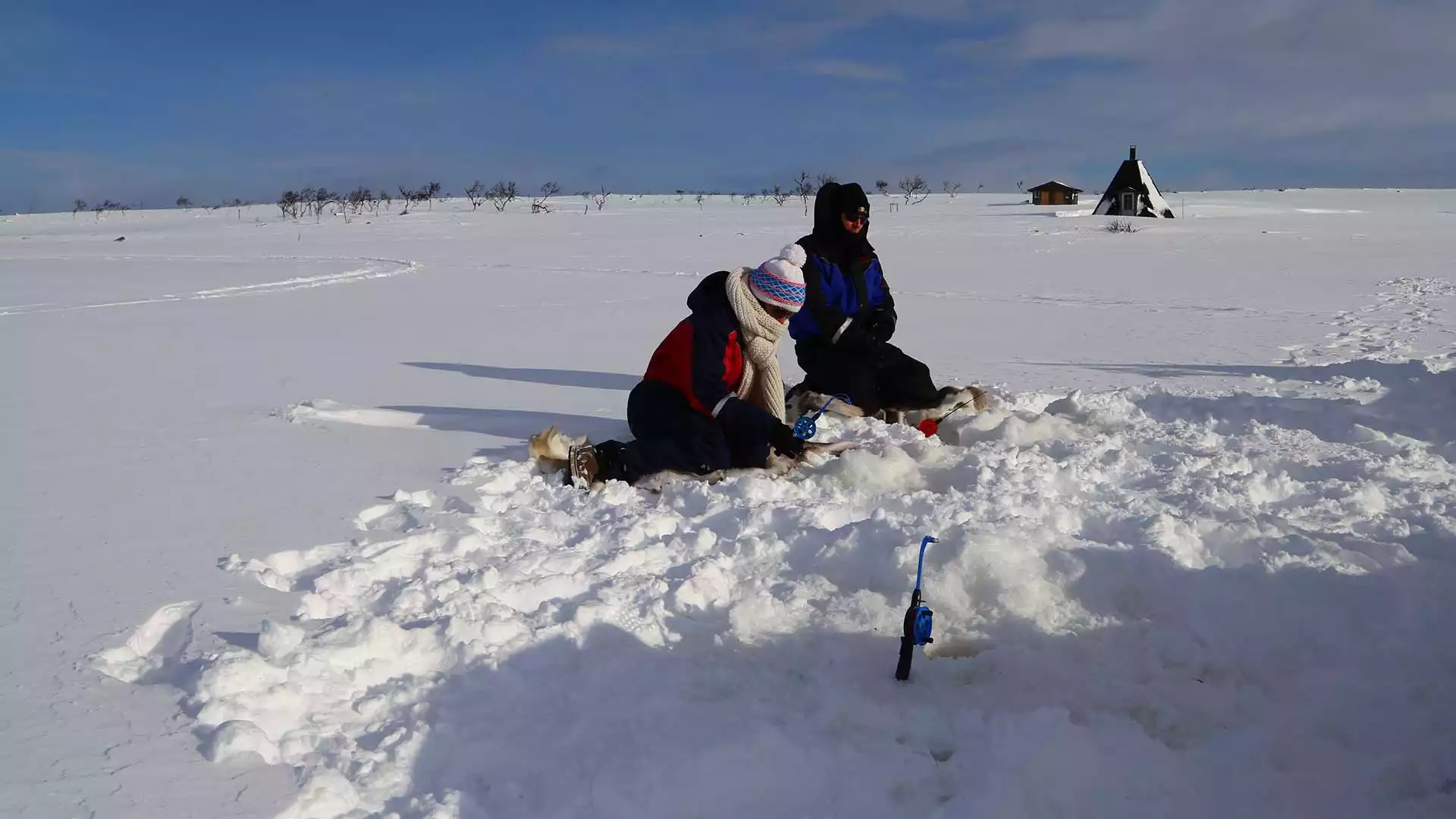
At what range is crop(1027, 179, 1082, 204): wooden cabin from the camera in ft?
151

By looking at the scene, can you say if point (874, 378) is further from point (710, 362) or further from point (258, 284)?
point (258, 284)

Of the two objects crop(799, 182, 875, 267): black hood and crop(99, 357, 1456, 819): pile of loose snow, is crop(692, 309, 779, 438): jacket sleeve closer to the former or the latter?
crop(99, 357, 1456, 819): pile of loose snow

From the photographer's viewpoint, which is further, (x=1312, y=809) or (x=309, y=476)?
(x=309, y=476)

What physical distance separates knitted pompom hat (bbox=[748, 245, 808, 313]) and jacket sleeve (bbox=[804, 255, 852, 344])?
1.12m

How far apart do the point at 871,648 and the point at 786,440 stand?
1.47 meters

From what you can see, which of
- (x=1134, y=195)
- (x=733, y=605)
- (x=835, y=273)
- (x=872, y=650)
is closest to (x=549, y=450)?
(x=733, y=605)

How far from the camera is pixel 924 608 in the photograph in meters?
2.60

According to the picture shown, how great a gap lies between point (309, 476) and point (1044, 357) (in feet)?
17.4

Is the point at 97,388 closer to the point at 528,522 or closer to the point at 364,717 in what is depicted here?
the point at 528,522

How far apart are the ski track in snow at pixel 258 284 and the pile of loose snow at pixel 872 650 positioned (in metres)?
10.0

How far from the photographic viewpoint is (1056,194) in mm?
46125

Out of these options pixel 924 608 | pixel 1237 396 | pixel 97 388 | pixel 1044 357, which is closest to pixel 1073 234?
pixel 1044 357

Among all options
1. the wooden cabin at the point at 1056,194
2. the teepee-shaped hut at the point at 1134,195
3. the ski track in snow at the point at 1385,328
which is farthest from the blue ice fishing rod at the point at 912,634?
the wooden cabin at the point at 1056,194

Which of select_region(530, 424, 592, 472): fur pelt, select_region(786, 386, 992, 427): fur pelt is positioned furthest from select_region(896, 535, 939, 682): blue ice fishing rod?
select_region(786, 386, 992, 427): fur pelt
